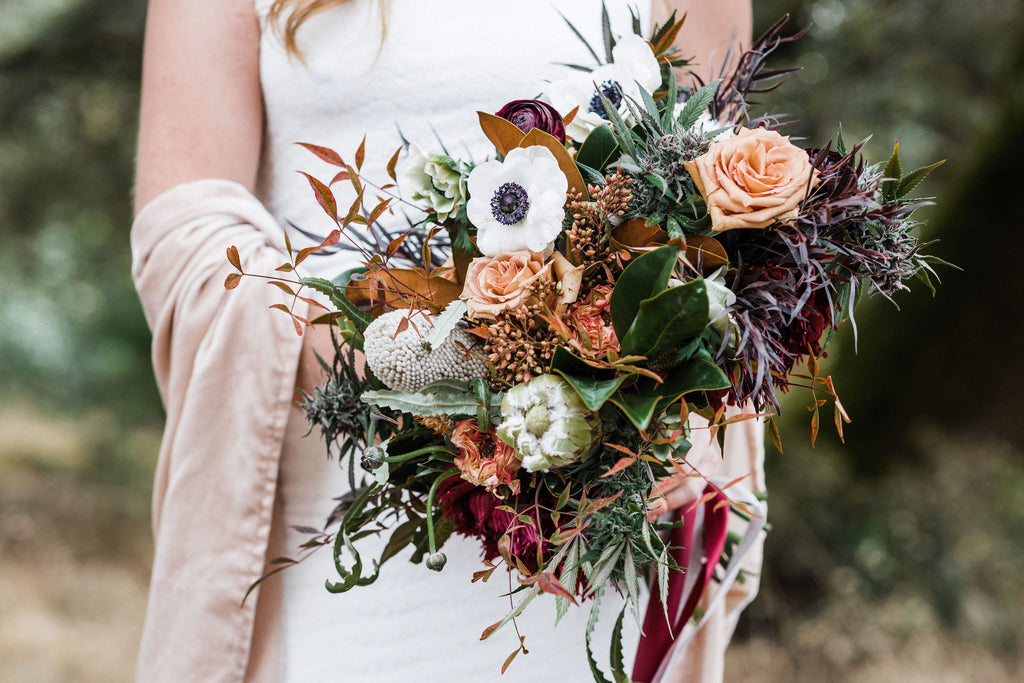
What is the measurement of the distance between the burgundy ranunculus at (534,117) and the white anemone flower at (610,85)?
7cm

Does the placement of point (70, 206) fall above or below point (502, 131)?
above

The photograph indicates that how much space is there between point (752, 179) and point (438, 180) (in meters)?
0.33

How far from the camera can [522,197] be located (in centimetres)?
80

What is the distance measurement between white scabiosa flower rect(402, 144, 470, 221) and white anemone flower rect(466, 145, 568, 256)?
0.15 feet

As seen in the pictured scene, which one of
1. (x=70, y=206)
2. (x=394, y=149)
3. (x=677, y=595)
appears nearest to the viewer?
(x=677, y=595)

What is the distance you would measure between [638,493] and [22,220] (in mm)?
5139

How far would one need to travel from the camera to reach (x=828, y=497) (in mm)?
3557

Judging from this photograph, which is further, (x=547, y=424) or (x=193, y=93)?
(x=193, y=93)

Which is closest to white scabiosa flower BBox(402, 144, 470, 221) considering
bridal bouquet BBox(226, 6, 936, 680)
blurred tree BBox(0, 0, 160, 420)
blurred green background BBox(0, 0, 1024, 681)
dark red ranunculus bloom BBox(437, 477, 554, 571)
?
bridal bouquet BBox(226, 6, 936, 680)

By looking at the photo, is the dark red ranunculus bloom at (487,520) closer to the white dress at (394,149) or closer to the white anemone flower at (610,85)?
the white dress at (394,149)

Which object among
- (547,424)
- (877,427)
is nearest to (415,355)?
(547,424)

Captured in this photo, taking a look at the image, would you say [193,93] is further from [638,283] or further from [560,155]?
[638,283]

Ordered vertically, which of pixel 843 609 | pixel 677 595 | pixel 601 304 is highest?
pixel 601 304

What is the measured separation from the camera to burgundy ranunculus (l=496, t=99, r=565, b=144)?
867 millimetres
